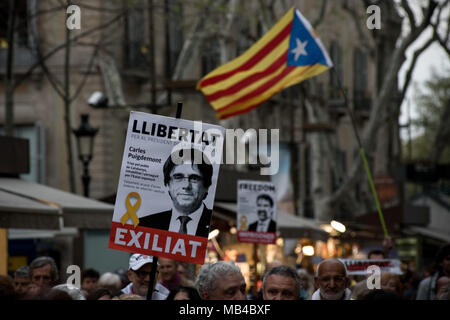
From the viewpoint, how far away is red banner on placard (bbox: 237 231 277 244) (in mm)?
12781

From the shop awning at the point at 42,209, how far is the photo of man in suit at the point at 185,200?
453cm

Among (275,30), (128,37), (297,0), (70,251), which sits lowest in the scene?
(70,251)

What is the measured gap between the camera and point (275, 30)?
46.1 feet

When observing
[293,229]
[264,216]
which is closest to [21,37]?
[293,229]

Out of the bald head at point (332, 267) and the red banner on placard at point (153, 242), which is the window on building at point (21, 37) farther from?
the red banner on placard at point (153, 242)

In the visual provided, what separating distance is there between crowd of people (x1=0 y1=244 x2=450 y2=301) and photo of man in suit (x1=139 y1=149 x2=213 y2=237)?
28cm

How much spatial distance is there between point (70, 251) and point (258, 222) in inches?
505

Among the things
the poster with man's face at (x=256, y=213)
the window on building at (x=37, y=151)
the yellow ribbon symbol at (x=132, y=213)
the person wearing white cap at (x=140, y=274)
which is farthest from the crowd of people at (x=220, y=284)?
the window on building at (x=37, y=151)

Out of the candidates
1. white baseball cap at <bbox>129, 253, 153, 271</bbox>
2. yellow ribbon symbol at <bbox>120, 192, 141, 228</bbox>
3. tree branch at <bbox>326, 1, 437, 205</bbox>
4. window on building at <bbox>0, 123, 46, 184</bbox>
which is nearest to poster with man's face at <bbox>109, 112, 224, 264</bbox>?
yellow ribbon symbol at <bbox>120, 192, 141, 228</bbox>

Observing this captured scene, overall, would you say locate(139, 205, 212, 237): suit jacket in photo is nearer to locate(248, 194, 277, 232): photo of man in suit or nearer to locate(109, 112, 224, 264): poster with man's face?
locate(109, 112, 224, 264): poster with man's face

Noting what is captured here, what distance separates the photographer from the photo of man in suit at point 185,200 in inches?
258

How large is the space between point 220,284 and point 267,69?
7.98m
